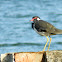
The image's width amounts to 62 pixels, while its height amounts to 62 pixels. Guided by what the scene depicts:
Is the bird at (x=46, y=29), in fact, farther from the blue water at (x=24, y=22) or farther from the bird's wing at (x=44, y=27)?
the blue water at (x=24, y=22)

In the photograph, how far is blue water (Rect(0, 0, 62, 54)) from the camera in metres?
12.9

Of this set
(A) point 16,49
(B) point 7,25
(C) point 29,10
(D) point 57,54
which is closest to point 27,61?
(D) point 57,54

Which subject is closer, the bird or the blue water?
the bird

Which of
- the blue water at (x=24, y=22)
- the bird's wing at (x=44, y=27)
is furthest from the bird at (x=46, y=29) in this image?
the blue water at (x=24, y=22)

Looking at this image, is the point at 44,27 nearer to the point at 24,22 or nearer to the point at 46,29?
the point at 46,29

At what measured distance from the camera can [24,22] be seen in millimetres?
16766

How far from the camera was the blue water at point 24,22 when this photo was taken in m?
12.9

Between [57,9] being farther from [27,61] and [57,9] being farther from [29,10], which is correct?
[27,61]

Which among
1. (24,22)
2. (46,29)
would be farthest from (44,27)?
(24,22)

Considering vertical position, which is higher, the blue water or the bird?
the bird

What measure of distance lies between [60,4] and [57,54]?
15.3 metres

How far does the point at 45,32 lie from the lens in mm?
8195

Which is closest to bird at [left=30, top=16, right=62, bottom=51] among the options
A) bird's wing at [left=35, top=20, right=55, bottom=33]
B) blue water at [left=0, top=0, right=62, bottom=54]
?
bird's wing at [left=35, top=20, right=55, bottom=33]

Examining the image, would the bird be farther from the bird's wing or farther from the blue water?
the blue water
